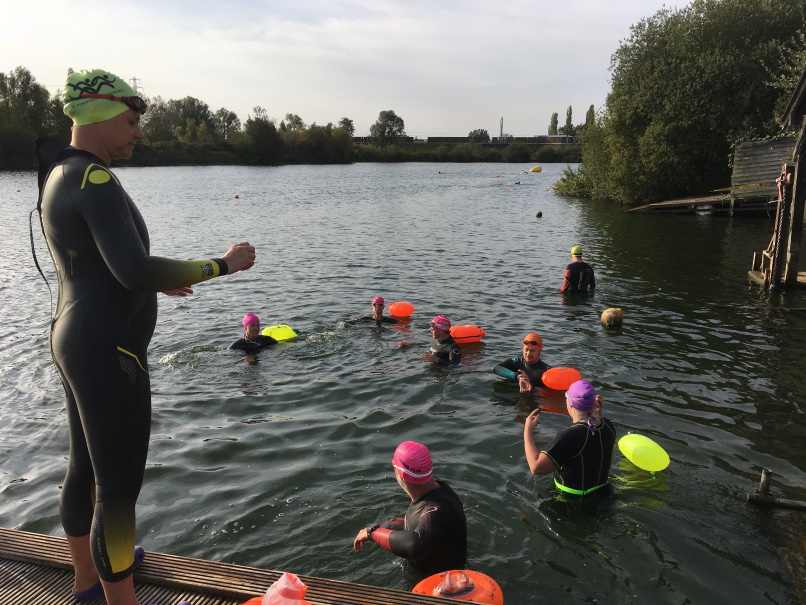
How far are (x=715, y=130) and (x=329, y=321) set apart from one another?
3360 centimetres

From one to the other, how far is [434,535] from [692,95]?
3901 centimetres

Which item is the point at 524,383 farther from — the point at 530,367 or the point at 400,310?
the point at 400,310

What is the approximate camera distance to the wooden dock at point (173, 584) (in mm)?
3738

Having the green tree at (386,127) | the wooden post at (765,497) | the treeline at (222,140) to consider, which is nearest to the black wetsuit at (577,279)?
the wooden post at (765,497)

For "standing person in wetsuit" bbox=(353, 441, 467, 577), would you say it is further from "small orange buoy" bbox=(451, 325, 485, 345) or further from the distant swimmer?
the distant swimmer

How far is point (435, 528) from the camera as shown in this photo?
466 centimetres

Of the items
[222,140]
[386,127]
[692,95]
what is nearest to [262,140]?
[222,140]

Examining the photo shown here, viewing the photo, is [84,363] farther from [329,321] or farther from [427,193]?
[427,193]

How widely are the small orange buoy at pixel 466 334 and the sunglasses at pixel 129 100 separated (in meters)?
9.07

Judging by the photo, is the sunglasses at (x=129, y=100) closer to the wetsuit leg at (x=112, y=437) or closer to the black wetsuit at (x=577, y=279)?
the wetsuit leg at (x=112, y=437)

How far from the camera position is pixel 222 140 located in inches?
4577

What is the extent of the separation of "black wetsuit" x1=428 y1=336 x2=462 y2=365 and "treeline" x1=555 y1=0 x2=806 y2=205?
30.8 meters

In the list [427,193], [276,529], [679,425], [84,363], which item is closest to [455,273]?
[679,425]

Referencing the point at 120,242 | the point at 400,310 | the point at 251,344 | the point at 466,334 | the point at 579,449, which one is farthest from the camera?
the point at 400,310
